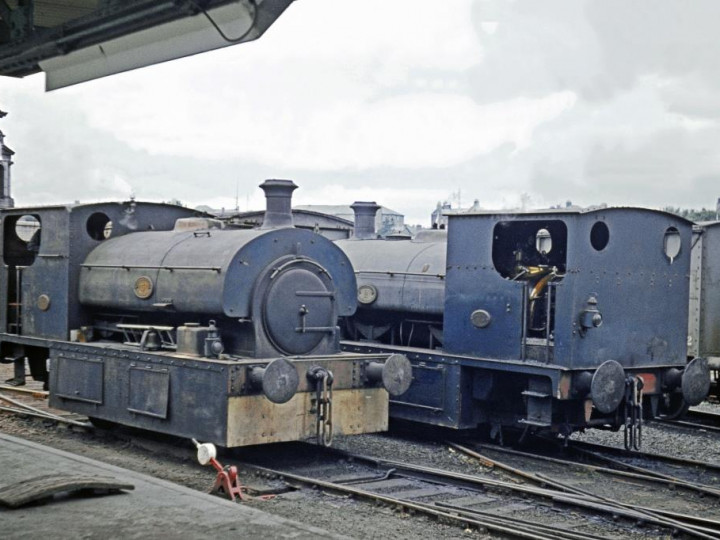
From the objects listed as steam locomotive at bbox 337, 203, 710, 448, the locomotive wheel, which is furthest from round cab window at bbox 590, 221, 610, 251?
the locomotive wheel

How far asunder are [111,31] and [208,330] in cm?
411

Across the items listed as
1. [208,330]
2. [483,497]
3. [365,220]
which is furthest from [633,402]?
[365,220]

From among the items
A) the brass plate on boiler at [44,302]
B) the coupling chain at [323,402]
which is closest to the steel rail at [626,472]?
the coupling chain at [323,402]

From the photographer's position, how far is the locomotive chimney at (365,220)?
13.2 meters

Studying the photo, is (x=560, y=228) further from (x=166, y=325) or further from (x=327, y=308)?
(x=166, y=325)

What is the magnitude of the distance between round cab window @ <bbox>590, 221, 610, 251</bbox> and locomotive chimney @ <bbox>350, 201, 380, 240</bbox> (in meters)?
3.99

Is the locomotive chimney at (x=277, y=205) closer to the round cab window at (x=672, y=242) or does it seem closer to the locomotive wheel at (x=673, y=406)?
the round cab window at (x=672, y=242)

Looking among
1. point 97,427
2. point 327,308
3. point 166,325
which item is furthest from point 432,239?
point 97,427

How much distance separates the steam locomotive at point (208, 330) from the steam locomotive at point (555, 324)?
117cm

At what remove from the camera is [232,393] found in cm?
839

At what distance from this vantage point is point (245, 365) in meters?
8.50

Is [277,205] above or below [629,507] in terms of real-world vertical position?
above

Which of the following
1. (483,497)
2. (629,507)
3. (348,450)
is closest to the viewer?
(629,507)

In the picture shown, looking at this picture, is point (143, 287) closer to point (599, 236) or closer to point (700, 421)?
point (599, 236)
